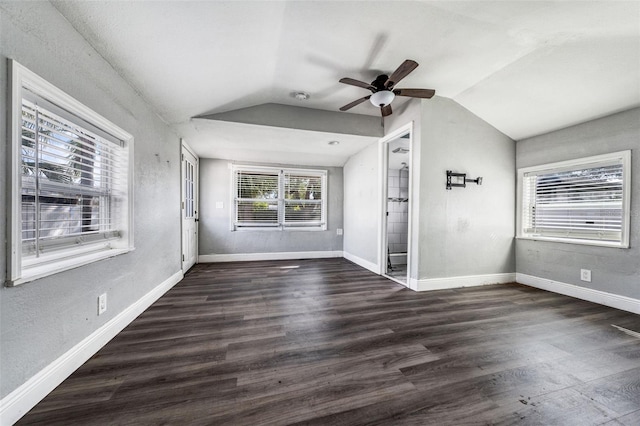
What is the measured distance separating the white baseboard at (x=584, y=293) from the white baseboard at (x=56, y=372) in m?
4.88

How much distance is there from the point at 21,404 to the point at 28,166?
1186 millimetres

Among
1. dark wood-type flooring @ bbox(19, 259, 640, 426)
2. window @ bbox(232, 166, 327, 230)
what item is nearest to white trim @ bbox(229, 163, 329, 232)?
window @ bbox(232, 166, 327, 230)

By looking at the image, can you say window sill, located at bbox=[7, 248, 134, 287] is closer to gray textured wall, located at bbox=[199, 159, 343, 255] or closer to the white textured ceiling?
the white textured ceiling

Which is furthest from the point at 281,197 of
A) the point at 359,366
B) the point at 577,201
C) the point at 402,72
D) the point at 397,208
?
the point at 577,201

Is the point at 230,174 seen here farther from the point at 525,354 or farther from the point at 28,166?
the point at 525,354

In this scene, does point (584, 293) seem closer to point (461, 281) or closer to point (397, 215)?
point (461, 281)

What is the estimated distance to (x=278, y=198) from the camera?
5164 mm

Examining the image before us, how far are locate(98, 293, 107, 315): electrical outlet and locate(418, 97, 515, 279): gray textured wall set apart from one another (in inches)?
127

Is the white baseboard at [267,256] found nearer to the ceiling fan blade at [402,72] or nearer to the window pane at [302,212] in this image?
the window pane at [302,212]

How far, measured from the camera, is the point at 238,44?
194 centimetres

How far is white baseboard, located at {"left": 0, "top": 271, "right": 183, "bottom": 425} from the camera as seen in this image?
110 cm

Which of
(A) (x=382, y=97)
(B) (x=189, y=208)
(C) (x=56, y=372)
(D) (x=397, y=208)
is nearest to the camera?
(C) (x=56, y=372)

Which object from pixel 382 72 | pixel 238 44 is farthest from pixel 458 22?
pixel 238 44

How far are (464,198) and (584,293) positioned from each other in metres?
1.71
